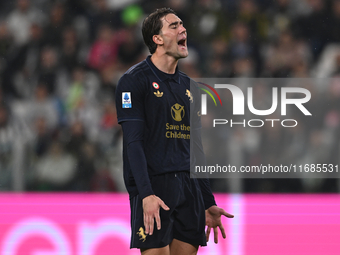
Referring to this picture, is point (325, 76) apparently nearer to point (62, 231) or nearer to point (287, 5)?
point (287, 5)

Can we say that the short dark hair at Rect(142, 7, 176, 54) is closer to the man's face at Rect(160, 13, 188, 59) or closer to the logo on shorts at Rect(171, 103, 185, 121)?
the man's face at Rect(160, 13, 188, 59)

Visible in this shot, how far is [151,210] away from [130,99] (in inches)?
19.0

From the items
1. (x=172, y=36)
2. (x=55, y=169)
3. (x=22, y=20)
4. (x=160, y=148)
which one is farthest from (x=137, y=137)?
(x=22, y=20)

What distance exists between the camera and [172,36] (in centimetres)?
209

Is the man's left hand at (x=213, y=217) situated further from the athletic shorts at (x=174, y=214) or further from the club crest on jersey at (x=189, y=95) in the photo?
the club crest on jersey at (x=189, y=95)

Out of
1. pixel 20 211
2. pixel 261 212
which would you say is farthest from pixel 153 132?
pixel 20 211

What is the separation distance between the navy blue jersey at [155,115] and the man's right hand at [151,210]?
18 cm

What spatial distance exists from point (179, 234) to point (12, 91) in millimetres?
2683

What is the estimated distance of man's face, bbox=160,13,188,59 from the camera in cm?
209

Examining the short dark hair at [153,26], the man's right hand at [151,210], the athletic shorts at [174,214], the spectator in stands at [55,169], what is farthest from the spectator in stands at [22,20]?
the man's right hand at [151,210]

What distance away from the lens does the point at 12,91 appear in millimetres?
4129

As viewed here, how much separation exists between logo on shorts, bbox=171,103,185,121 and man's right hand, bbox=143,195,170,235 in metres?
0.41

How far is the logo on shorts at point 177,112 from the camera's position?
81.0 inches

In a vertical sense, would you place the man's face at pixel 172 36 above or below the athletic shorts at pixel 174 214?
above
